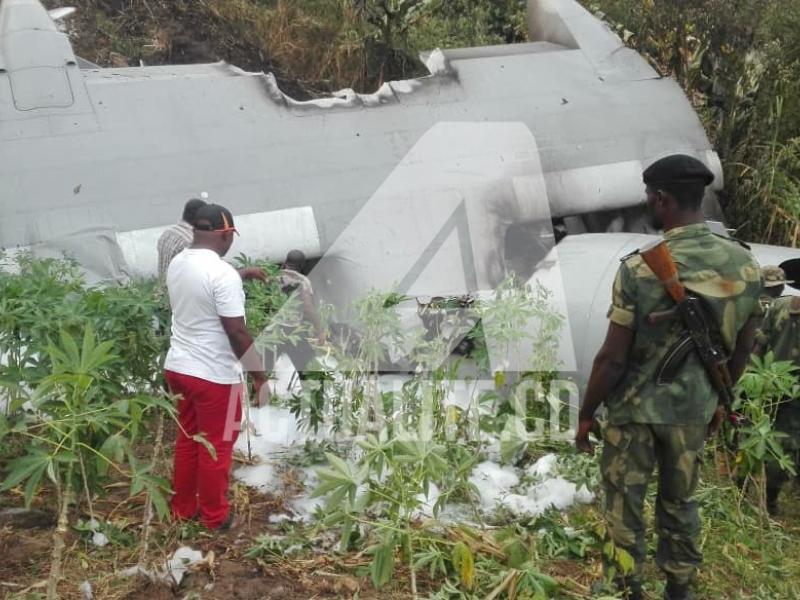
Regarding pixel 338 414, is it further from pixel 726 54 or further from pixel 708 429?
pixel 726 54

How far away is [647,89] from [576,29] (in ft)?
2.26

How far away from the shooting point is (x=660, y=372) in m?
2.59

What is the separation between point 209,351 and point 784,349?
2339 millimetres

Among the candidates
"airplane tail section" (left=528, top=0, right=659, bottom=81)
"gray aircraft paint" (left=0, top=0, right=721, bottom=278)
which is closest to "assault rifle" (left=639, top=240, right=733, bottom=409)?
"gray aircraft paint" (left=0, top=0, right=721, bottom=278)

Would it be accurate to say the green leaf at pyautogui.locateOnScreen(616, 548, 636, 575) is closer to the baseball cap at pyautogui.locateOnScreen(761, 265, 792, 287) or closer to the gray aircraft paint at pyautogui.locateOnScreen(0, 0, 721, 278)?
the baseball cap at pyautogui.locateOnScreen(761, 265, 792, 287)

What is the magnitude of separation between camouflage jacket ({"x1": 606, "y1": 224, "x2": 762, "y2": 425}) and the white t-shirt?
4.32 feet

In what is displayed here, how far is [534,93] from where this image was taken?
604 cm

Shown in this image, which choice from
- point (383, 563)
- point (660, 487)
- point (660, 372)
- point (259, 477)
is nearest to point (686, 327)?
point (660, 372)

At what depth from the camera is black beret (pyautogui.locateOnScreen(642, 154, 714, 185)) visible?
2.55 meters

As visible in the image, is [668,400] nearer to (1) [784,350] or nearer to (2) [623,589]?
(2) [623,589]

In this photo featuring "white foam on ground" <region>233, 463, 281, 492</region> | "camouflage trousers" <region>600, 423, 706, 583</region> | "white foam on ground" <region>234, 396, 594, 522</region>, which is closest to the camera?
"camouflage trousers" <region>600, 423, 706, 583</region>

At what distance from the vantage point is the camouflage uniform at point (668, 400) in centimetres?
257

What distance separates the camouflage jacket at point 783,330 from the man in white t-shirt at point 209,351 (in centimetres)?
214

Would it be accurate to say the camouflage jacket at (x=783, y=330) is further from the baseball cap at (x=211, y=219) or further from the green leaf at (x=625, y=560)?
the baseball cap at (x=211, y=219)
